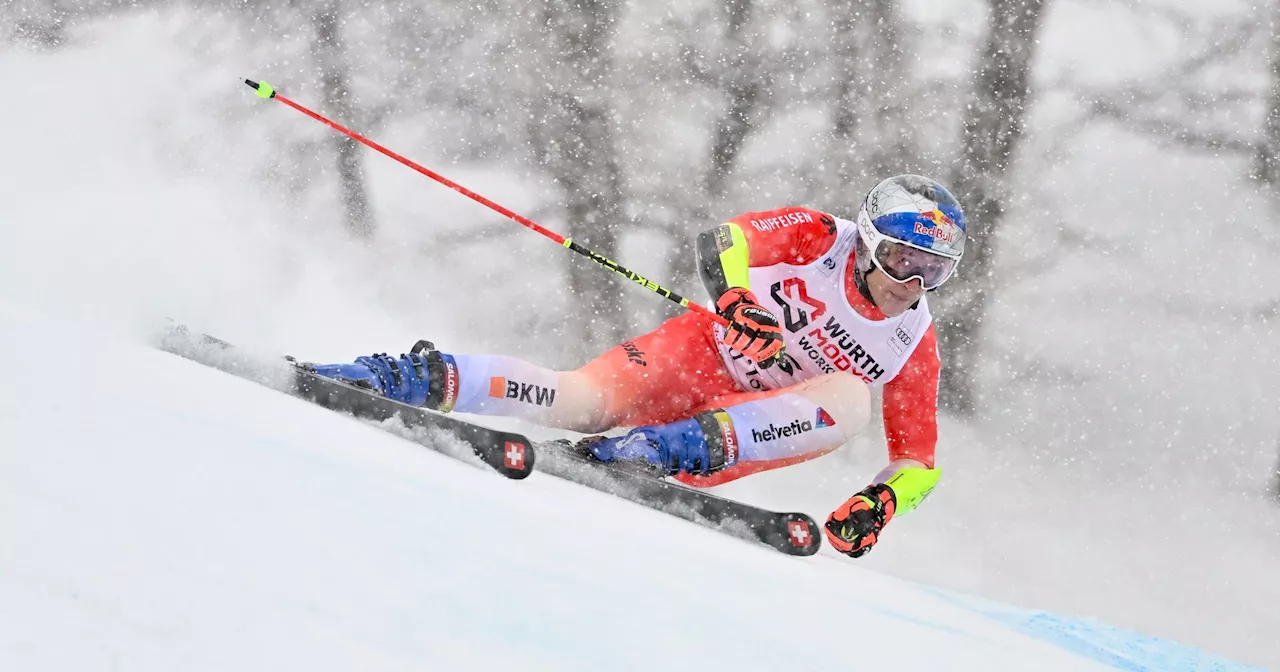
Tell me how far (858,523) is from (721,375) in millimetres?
659

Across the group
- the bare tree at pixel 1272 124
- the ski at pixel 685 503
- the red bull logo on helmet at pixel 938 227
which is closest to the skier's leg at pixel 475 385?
the ski at pixel 685 503

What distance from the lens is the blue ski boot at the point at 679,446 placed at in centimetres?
324

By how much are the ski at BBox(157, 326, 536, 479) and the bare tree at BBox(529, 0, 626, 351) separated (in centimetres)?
789

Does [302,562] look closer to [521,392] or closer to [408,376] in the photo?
[408,376]

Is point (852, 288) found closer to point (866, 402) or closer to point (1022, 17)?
point (866, 402)

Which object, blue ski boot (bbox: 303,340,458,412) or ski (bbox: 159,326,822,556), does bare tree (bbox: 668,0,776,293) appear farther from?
ski (bbox: 159,326,822,556)

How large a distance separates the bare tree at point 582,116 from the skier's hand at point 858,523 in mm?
6992

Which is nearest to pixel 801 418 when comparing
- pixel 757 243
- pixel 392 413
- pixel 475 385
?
pixel 757 243

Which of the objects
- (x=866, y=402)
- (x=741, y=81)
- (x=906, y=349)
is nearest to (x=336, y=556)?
(x=866, y=402)

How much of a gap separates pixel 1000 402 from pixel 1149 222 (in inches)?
90.3

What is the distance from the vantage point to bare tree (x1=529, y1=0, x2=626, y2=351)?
34.4 feet

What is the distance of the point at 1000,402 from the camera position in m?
10.5

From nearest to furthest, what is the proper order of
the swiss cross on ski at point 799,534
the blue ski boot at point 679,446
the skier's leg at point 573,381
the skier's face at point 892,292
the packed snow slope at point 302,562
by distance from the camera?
1. the packed snow slope at point 302,562
2. the skier's leg at point 573,381
3. the swiss cross on ski at point 799,534
4. the blue ski boot at point 679,446
5. the skier's face at point 892,292

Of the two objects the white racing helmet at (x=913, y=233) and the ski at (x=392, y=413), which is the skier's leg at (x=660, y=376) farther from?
the white racing helmet at (x=913, y=233)
